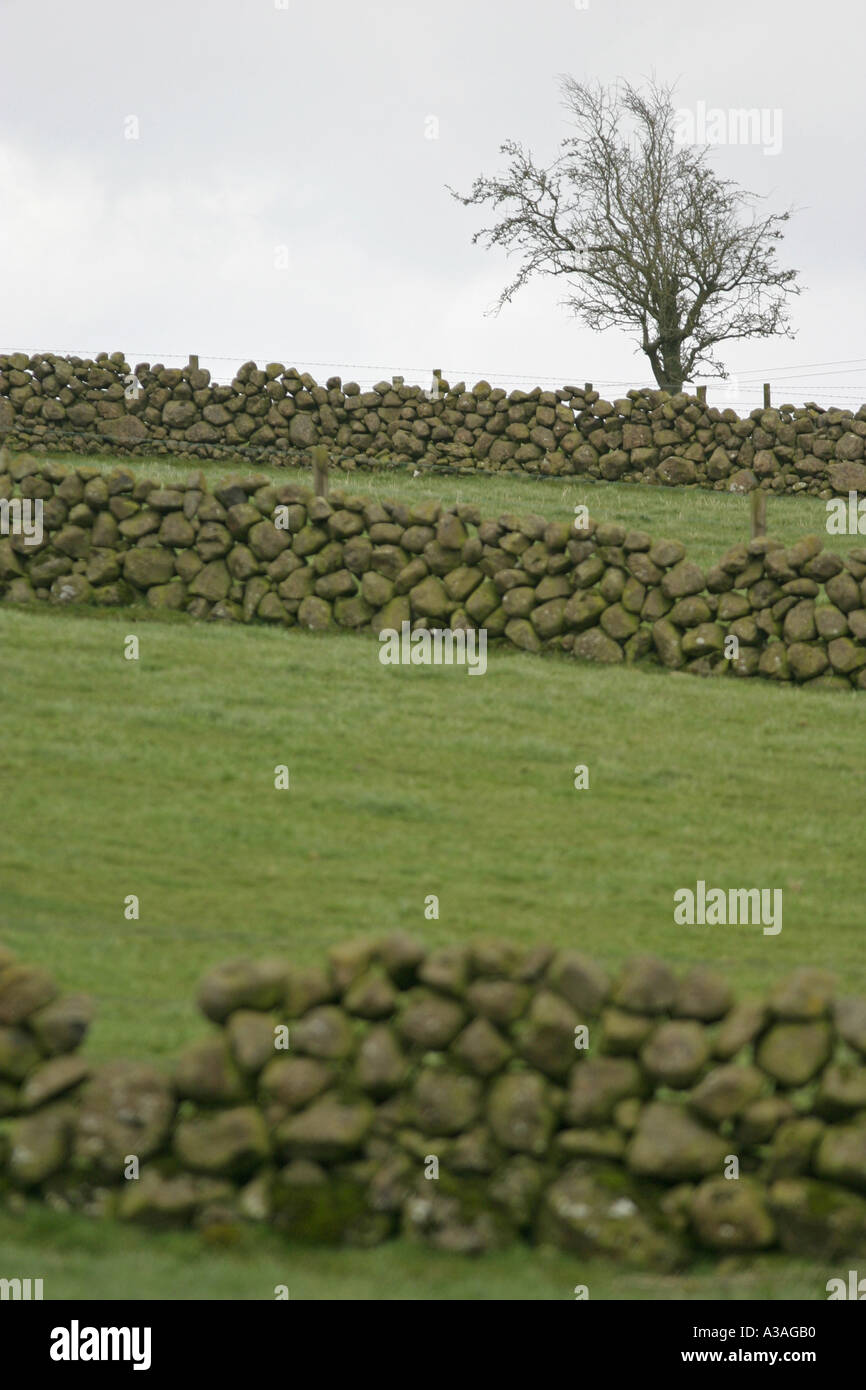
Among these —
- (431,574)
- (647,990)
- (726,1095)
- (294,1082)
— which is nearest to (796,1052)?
(726,1095)

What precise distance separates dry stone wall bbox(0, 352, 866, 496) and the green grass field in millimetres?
13109

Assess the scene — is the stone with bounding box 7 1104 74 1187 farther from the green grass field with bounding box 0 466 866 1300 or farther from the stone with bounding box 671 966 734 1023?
the stone with bounding box 671 966 734 1023

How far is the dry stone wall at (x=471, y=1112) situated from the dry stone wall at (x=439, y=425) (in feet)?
73.4

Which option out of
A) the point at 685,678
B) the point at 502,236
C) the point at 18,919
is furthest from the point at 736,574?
the point at 502,236

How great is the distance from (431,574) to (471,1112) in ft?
35.4

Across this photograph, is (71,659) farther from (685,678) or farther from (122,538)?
(685,678)

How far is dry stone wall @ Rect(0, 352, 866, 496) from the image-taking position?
2714cm

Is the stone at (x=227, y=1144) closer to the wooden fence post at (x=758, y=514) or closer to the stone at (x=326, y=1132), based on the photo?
the stone at (x=326, y=1132)

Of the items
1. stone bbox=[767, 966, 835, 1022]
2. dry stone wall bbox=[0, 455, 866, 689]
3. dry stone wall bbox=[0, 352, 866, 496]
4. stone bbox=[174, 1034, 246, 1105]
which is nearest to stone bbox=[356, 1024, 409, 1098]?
stone bbox=[174, 1034, 246, 1105]

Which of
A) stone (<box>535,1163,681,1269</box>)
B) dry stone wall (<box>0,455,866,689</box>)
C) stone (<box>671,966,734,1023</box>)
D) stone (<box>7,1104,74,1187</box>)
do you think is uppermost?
dry stone wall (<box>0,455,866,689</box>)

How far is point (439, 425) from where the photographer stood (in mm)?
27750

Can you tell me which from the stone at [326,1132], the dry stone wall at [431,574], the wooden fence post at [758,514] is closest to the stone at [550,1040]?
the stone at [326,1132]

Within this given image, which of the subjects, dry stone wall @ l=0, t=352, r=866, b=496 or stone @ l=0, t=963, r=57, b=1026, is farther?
dry stone wall @ l=0, t=352, r=866, b=496

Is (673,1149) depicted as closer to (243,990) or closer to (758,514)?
(243,990)
